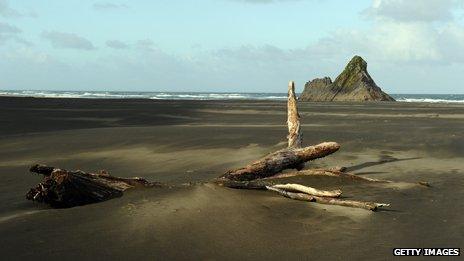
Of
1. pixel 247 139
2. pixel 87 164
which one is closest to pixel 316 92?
pixel 247 139

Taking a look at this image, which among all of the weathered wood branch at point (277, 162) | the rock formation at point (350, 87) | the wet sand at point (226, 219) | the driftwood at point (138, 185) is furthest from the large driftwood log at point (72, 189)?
the rock formation at point (350, 87)

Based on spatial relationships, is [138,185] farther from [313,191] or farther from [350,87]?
[350,87]

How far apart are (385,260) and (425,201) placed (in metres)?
3.53

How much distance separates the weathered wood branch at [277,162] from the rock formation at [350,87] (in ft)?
259

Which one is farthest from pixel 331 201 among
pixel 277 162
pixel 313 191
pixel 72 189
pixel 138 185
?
pixel 72 189

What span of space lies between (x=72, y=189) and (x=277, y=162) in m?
4.80

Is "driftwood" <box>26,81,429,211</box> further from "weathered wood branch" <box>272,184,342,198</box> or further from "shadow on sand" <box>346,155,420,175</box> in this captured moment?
"shadow on sand" <box>346,155,420,175</box>

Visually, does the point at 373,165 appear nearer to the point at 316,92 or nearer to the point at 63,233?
the point at 63,233

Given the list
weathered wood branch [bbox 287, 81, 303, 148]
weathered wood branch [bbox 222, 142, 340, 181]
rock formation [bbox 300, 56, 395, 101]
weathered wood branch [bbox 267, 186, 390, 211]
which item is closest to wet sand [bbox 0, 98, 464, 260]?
weathered wood branch [bbox 267, 186, 390, 211]

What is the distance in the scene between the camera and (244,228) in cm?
645

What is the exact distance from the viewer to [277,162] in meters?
10.5

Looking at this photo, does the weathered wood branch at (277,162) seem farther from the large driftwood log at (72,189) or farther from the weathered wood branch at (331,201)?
the large driftwood log at (72,189)

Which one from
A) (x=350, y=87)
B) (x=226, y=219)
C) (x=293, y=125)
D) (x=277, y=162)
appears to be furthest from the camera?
(x=350, y=87)

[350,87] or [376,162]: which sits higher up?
[350,87]
